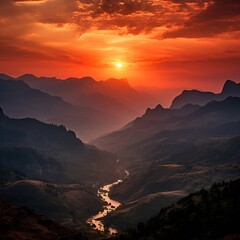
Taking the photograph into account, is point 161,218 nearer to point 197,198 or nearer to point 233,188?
point 197,198

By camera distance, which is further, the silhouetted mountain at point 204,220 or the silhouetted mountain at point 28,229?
the silhouetted mountain at point 28,229

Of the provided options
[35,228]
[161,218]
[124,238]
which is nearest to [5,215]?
[35,228]

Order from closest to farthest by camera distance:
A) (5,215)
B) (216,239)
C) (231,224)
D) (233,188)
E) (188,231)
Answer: (216,239) < (231,224) < (188,231) < (233,188) < (5,215)

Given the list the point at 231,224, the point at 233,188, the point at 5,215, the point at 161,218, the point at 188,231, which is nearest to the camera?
the point at 231,224

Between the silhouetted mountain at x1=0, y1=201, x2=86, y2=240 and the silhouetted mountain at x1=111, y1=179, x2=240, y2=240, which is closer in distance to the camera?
the silhouetted mountain at x1=111, y1=179, x2=240, y2=240

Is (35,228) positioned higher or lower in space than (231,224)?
lower

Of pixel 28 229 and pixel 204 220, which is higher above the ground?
pixel 204 220

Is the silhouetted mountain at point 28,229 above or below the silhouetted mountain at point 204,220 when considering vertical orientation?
below

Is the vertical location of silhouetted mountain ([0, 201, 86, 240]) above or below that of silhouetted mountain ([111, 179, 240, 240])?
below
